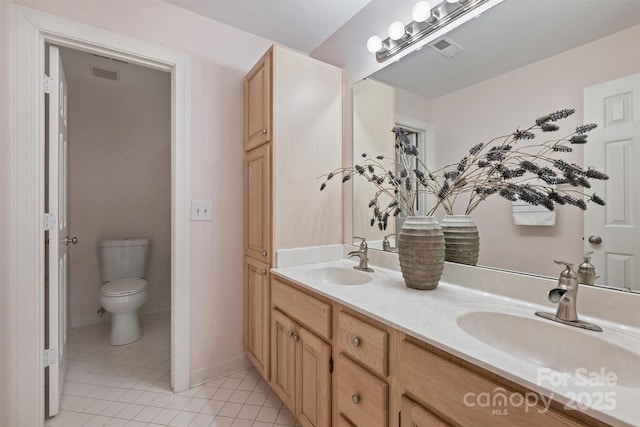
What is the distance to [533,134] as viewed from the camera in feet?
3.28

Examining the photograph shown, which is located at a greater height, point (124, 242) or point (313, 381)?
point (124, 242)

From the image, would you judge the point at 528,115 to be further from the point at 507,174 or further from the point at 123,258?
the point at 123,258

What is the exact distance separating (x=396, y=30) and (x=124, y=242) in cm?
282

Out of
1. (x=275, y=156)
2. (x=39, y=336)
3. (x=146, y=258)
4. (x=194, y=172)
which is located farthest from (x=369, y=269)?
(x=146, y=258)

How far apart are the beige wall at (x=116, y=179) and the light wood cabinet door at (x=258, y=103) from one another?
1.25 metres

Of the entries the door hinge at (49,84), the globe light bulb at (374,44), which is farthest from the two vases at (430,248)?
the door hinge at (49,84)

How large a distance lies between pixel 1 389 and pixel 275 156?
5.64ft

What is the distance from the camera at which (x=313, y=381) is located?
1.19 m

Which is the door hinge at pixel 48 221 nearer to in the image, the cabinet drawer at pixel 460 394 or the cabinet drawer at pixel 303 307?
the cabinet drawer at pixel 303 307

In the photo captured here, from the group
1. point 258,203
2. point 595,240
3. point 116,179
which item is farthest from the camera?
point 116,179

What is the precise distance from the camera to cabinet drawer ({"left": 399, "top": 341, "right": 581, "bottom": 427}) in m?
0.54

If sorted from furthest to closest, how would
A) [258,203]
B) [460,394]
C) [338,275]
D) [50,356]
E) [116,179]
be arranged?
[116,179] < [258,203] < [338,275] < [50,356] < [460,394]

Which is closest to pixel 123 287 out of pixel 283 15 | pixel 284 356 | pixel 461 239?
pixel 284 356

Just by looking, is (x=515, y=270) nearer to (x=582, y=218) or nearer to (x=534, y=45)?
(x=582, y=218)
